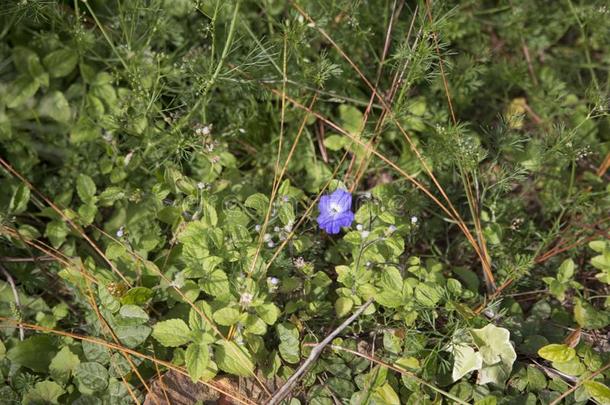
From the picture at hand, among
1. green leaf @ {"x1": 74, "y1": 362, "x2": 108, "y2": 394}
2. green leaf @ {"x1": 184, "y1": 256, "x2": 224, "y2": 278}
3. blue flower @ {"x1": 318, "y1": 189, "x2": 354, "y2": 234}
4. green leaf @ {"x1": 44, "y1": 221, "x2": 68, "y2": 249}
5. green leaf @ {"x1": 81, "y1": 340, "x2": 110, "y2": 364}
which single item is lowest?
green leaf @ {"x1": 74, "y1": 362, "x2": 108, "y2": 394}

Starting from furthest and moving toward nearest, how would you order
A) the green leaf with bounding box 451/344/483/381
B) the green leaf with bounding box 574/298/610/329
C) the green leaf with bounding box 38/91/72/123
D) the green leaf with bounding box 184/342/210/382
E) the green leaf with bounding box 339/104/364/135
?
the green leaf with bounding box 339/104/364/135 < the green leaf with bounding box 38/91/72/123 < the green leaf with bounding box 574/298/610/329 < the green leaf with bounding box 451/344/483/381 < the green leaf with bounding box 184/342/210/382

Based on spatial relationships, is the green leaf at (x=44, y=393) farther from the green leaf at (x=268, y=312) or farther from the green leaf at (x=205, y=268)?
the green leaf at (x=268, y=312)

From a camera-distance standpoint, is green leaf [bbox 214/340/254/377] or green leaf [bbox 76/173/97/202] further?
green leaf [bbox 76/173/97/202]

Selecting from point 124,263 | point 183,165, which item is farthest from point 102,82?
point 124,263

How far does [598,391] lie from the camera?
7.65ft

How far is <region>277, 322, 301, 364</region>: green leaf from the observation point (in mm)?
2479

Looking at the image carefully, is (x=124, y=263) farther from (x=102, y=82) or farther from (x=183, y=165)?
(x=102, y=82)

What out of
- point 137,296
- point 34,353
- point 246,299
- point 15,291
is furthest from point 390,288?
point 15,291

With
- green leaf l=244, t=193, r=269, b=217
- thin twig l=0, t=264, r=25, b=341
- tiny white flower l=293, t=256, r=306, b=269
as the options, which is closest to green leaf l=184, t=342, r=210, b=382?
tiny white flower l=293, t=256, r=306, b=269

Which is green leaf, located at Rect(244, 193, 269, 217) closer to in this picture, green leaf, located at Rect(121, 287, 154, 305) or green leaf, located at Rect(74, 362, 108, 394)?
green leaf, located at Rect(121, 287, 154, 305)

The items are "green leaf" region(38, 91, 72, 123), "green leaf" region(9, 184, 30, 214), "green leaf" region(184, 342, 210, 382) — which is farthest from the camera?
"green leaf" region(38, 91, 72, 123)

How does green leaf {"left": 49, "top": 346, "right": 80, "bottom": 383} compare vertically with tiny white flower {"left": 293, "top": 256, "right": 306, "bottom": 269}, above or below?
below

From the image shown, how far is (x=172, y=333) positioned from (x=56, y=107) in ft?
4.29

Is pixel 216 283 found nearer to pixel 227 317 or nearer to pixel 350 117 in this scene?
pixel 227 317
